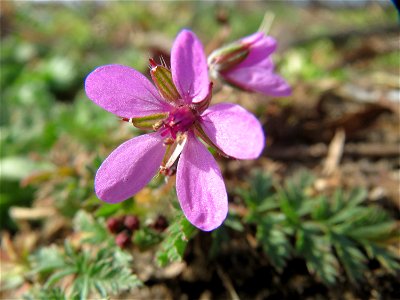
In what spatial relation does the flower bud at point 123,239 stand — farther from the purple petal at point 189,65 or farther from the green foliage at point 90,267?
the purple petal at point 189,65

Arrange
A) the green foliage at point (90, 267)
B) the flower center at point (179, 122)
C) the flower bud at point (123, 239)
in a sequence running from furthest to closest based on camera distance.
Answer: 1. the flower bud at point (123, 239)
2. the green foliage at point (90, 267)
3. the flower center at point (179, 122)

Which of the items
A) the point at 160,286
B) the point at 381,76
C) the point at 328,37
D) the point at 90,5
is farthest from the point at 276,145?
the point at 90,5

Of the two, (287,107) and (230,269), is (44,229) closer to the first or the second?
(230,269)

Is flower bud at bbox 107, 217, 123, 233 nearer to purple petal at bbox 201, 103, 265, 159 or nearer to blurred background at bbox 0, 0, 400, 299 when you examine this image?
blurred background at bbox 0, 0, 400, 299

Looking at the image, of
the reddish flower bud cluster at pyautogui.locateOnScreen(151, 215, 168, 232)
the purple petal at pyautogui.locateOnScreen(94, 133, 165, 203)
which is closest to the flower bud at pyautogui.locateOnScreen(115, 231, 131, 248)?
the reddish flower bud cluster at pyautogui.locateOnScreen(151, 215, 168, 232)

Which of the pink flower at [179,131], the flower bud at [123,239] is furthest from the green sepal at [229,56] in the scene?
the flower bud at [123,239]

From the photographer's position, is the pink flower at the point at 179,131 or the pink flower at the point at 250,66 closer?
the pink flower at the point at 179,131

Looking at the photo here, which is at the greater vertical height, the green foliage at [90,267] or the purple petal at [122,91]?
the purple petal at [122,91]

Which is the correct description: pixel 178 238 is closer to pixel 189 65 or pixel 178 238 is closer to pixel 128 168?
pixel 128 168

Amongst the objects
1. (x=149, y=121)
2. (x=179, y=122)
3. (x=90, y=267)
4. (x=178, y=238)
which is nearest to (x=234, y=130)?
(x=179, y=122)
